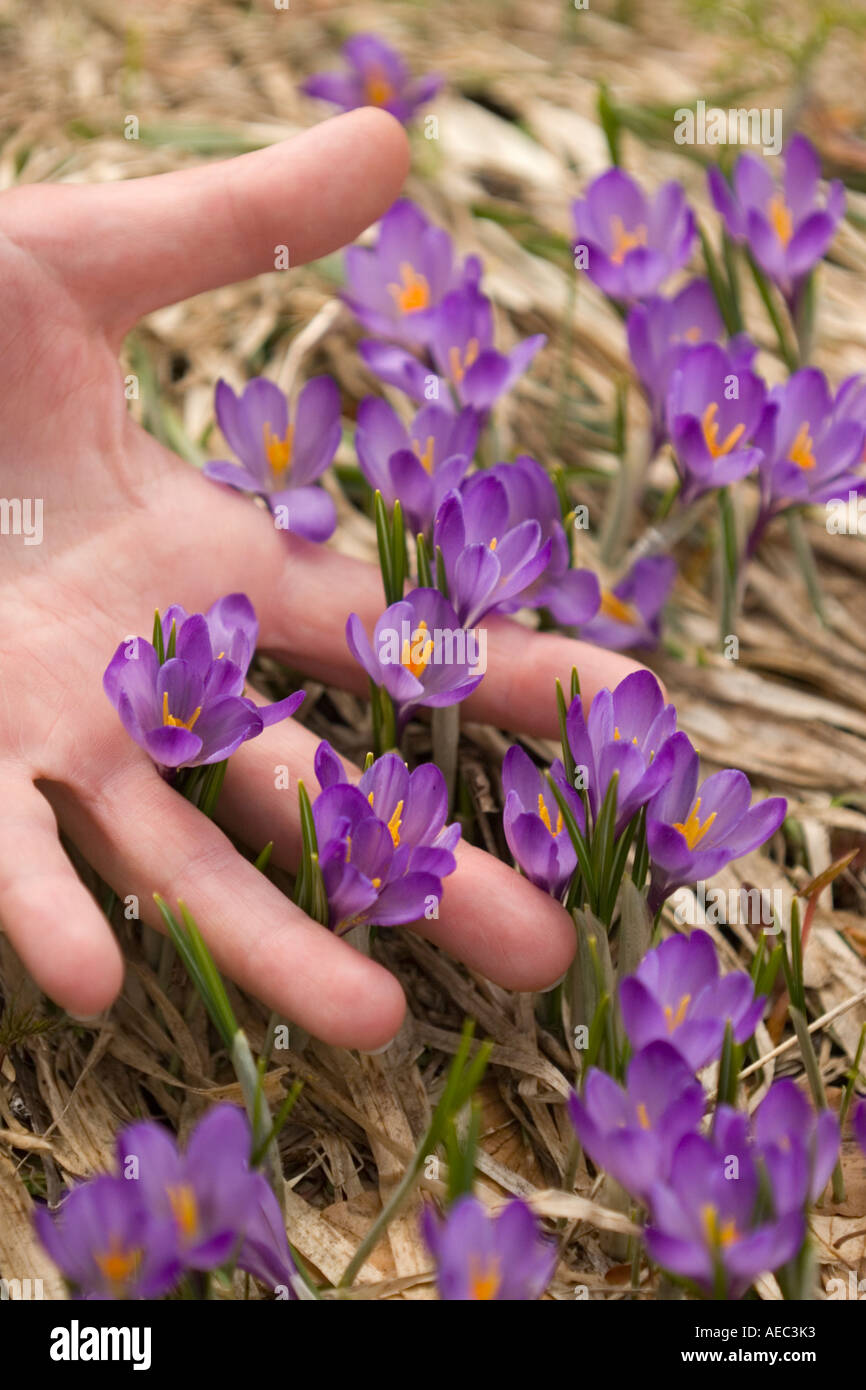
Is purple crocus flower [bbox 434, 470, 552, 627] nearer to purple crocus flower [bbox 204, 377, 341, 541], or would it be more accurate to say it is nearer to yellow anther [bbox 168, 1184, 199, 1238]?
purple crocus flower [bbox 204, 377, 341, 541]

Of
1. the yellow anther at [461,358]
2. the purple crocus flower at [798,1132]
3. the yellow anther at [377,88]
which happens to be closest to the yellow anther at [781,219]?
the yellow anther at [461,358]

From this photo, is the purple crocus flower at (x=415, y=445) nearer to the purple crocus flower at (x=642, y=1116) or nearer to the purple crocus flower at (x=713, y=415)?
the purple crocus flower at (x=713, y=415)

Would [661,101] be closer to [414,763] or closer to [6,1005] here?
[414,763]

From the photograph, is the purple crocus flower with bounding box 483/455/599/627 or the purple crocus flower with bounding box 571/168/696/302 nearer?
the purple crocus flower with bounding box 483/455/599/627

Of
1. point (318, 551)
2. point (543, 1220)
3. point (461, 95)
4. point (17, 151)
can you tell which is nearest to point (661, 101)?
point (461, 95)

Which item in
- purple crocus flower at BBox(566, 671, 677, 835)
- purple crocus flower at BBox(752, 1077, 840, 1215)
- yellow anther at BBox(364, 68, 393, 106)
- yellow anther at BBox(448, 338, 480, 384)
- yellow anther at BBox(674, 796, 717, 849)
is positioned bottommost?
purple crocus flower at BBox(752, 1077, 840, 1215)

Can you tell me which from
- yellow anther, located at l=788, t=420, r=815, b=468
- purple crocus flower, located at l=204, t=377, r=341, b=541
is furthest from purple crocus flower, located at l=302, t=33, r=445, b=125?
yellow anther, located at l=788, t=420, r=815, b=468
